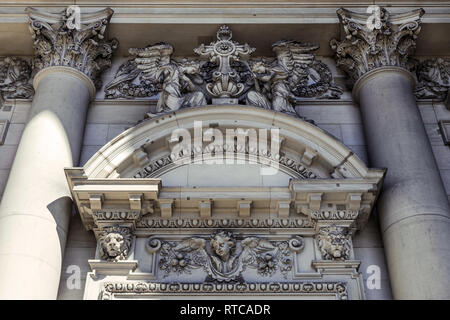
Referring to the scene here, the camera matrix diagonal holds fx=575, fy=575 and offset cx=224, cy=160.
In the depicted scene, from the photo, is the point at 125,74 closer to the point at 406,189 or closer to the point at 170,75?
the point at 170,75

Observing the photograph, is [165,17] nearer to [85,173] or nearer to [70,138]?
[70,138]

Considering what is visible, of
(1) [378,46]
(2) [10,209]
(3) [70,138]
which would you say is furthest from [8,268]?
(1) [378,46]

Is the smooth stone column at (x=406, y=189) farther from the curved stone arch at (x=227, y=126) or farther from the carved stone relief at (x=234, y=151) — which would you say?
the carved stone relief at (x=234, y=151)

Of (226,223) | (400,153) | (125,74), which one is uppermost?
(125,74)

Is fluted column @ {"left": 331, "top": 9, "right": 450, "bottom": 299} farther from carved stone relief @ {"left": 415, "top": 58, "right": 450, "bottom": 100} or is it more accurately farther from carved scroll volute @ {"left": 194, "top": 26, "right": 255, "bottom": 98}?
carved scroll volute @ {"left": 194, "top": 26, "right": 255, "bottom": 98}

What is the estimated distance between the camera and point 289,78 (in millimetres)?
12461

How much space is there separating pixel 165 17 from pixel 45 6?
2.72 metres

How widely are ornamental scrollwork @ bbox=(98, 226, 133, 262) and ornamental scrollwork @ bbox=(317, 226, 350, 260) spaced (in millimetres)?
3241

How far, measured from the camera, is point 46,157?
412 inches

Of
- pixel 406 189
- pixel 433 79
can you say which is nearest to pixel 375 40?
pixel 433 79

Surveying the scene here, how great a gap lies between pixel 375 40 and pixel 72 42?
21.2 feet

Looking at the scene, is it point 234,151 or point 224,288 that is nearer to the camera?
point 224,288

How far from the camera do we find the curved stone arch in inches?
402

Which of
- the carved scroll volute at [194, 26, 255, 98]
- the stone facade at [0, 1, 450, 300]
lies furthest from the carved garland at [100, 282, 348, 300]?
→ the carved scroll volute at [194, 26, 255, 98]
